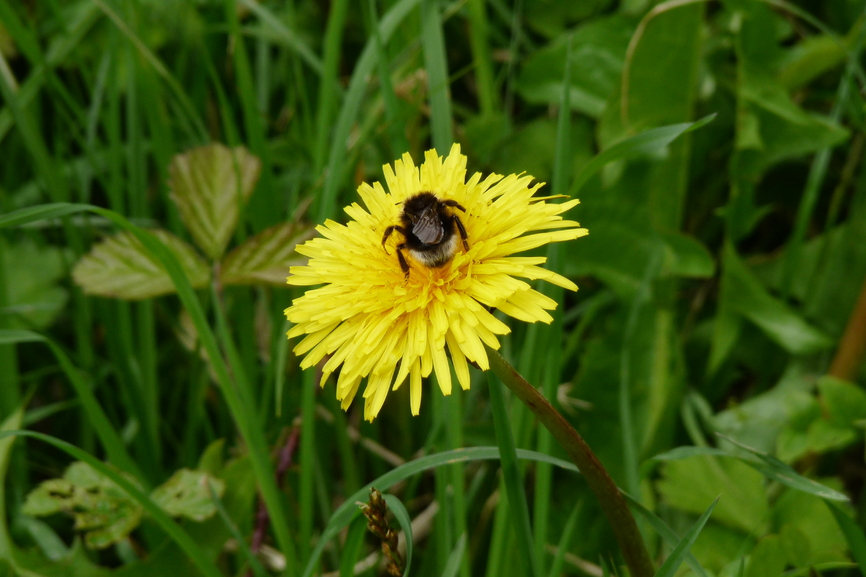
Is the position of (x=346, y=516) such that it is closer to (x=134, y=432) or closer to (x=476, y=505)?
(x=476, y=505)

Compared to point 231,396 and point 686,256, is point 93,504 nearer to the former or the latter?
point 231,396

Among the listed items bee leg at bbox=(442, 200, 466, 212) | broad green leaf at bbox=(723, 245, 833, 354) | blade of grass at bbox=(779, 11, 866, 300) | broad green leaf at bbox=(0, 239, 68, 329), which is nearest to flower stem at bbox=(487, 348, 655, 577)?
bee leg at bbox=(442, 200, 466, 212)

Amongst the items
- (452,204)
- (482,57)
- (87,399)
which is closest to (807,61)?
(482,57)

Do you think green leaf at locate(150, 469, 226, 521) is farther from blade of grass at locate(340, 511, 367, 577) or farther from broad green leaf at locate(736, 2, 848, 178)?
broad green leaf at locate(736, 2, 848, 178)

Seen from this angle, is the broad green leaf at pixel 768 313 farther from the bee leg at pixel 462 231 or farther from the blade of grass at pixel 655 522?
the bee leg at pixel 462 231

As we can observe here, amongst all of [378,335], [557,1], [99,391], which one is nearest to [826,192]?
[557,1]

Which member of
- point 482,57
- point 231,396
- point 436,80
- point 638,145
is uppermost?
point 482,57
